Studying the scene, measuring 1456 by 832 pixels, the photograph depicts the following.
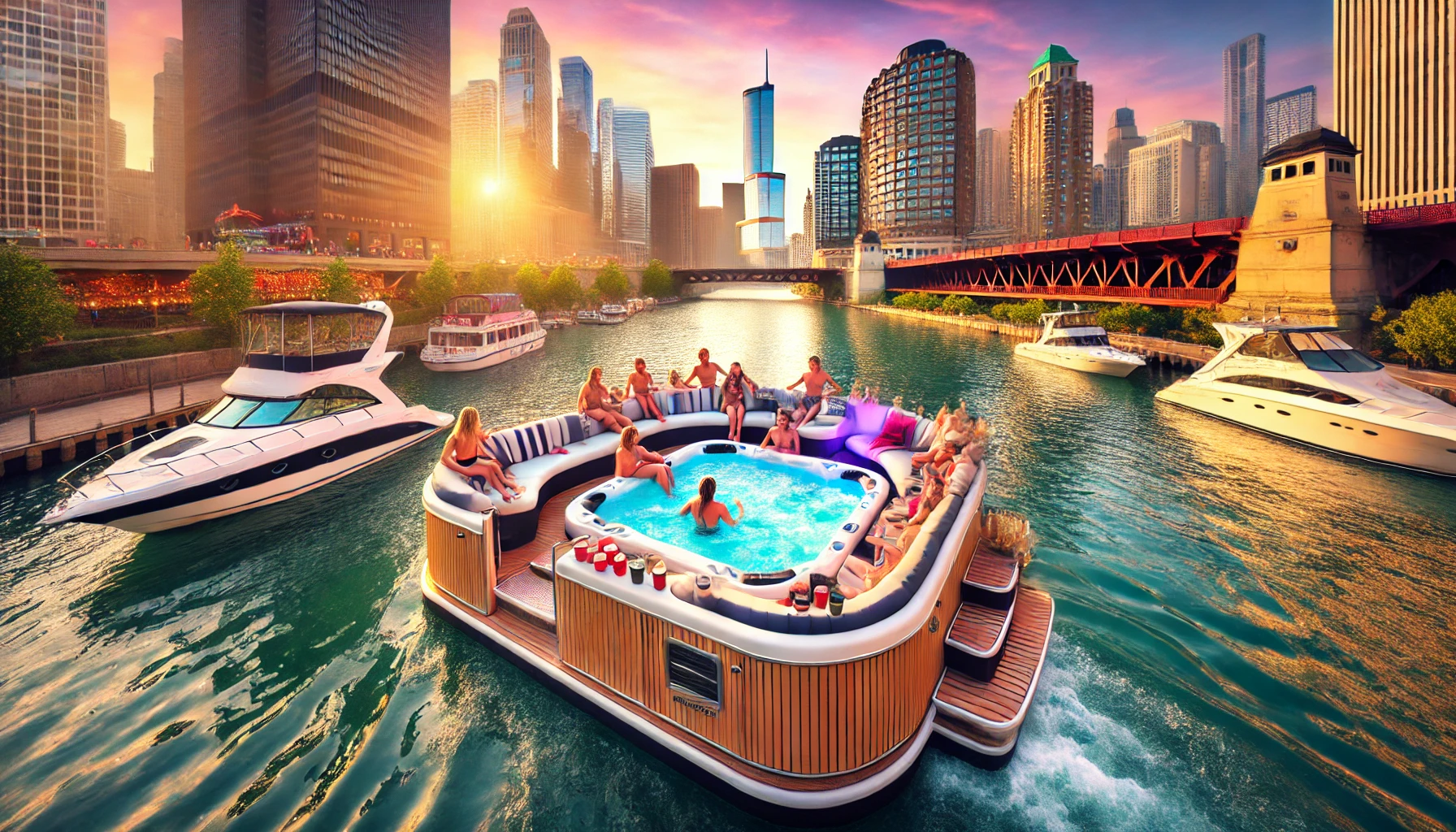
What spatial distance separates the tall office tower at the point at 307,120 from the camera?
8788cm

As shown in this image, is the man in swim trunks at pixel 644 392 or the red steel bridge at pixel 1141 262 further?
the red steel bridge at pixel 1141 262

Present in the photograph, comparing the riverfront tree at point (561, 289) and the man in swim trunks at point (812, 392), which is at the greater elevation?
the riverfront tree at point (561, 289)

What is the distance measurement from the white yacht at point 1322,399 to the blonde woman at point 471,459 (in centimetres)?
2117

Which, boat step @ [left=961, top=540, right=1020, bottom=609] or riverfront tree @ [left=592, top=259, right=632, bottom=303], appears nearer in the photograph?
boat step @ [left=961, top=540, right=1020, bottom=609]

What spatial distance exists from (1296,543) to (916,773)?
10.6m

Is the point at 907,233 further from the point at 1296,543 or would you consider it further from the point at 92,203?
the point at 92,203

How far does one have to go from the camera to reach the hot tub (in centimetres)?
781

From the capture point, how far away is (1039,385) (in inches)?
1108

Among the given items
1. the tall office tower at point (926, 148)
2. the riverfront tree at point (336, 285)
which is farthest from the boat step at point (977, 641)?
the tall office tower at point (926, 148)

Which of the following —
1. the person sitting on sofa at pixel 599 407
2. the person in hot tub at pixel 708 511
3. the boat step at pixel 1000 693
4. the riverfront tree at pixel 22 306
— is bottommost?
the boat step at pixel 1000 693

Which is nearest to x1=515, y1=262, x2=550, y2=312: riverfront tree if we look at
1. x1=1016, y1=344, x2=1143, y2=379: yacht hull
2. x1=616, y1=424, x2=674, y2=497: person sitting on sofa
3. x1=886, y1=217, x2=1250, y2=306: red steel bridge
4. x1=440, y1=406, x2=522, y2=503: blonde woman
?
x1=886, y1=217, x2=1250, y2=306: red steel bridge

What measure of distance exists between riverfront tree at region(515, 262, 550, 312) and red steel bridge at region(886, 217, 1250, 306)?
48.6 metres

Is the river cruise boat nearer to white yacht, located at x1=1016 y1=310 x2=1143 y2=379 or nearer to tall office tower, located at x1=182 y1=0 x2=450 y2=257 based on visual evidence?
white yacht, located at x1=1016 y1=310 x2=1143 y2=379

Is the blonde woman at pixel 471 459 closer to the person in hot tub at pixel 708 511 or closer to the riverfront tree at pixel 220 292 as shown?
the person in hot tub at pixel 708 511
